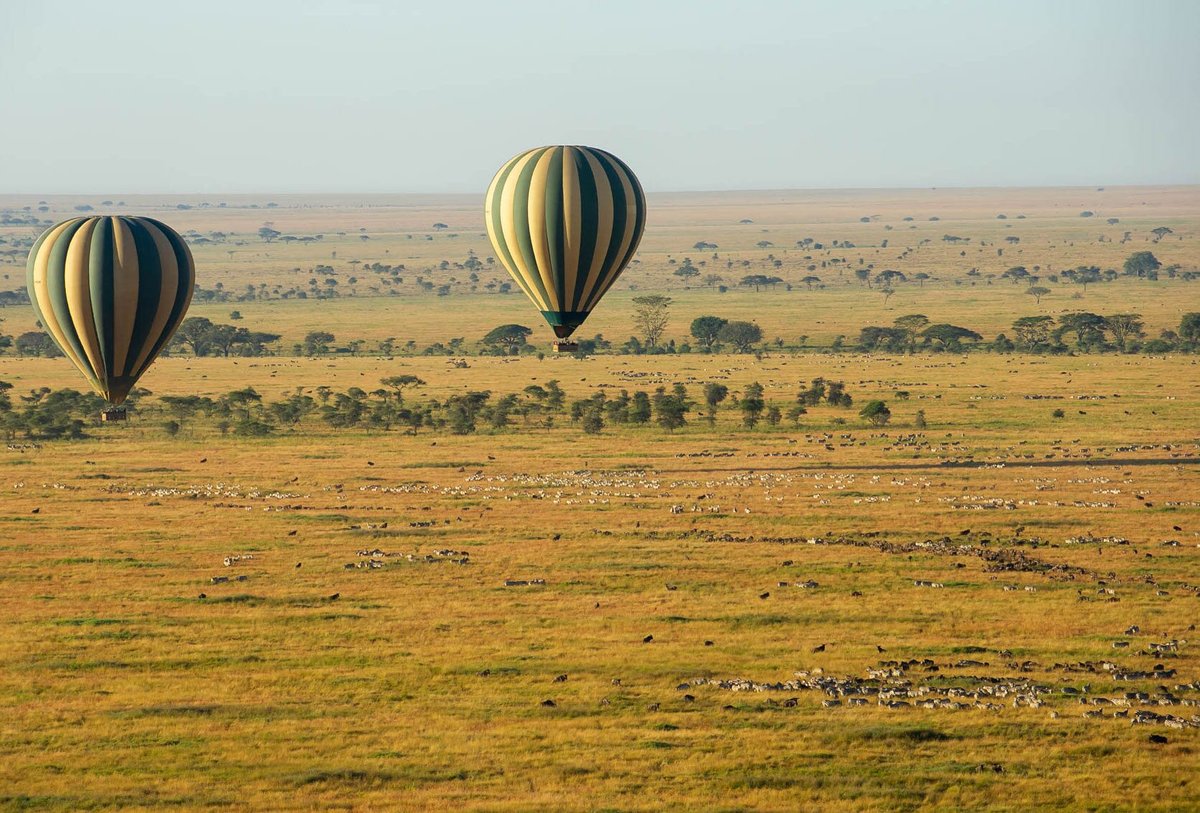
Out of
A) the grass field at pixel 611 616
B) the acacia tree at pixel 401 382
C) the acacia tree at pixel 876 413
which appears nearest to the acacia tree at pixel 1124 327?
the grass field at pixel 611 616

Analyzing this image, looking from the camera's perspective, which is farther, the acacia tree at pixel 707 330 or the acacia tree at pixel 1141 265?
the acacia tree at pixel 1141 265

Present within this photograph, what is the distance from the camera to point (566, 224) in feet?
→ 159

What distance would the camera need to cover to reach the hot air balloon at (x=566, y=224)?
4831cm

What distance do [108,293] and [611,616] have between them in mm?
19777

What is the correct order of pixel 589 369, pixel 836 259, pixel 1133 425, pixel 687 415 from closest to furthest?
1. pixel 1133 425
2. pixel 687 415
3. pixel 589 369
4. pixel 836 259

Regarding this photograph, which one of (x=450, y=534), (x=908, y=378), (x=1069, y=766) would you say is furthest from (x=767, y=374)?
(x=1069, y=766)

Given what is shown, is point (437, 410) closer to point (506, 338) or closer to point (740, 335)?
point (506, 338)

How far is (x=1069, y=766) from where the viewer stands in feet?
80.0

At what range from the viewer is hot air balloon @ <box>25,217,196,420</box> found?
151ft

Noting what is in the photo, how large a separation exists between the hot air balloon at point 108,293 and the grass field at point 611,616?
422 centimetres

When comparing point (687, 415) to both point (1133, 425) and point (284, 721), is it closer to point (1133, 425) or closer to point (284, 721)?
point (1133, 425)

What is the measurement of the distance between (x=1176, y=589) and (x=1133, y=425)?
29.0 m

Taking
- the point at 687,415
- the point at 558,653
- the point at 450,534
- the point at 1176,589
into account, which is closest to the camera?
the point at 558,653

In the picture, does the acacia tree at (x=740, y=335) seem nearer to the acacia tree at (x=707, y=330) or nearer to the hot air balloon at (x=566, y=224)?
the acacia tree at (x=707, y=330)
